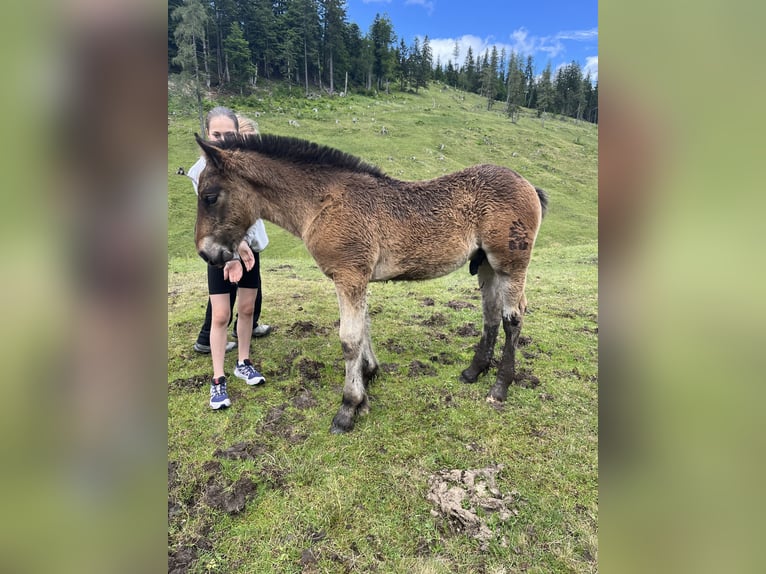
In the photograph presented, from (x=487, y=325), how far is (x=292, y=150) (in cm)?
314

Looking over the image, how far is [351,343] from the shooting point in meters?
3.76

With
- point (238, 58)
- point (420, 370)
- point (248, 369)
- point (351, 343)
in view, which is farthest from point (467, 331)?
point (238, 58)

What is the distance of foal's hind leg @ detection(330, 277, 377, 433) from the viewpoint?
367 cm

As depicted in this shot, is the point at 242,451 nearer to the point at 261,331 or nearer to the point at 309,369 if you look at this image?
the point at 309,369

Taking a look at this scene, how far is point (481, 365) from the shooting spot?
4625 mm

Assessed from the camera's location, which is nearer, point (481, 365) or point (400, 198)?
point (400, 198)

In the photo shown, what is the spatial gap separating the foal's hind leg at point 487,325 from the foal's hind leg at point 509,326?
32cm

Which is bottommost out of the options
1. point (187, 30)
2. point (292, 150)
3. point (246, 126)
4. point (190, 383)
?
point (190, 383)

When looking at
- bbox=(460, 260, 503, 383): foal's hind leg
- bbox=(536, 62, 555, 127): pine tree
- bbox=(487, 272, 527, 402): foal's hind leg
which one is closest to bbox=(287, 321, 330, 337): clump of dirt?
bbox=(460, 260, 503, 383): foal's hind leg

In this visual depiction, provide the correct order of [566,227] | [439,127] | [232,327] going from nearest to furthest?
[232,327] < [566,227] < [439,127]

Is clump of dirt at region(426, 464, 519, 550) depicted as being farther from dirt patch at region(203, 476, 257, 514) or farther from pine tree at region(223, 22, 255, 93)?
pine tree at region(223, 22, 255, 93)
